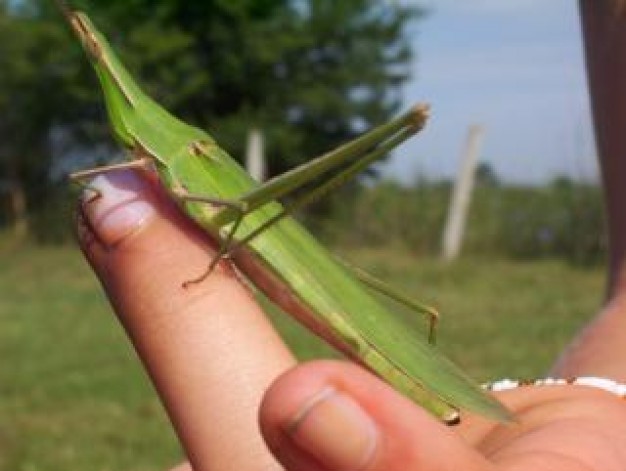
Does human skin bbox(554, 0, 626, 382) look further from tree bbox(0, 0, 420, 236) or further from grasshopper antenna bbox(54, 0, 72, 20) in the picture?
tree bbox(0, 0, 420, 236)

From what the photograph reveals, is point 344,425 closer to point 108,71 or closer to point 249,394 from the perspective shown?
point 249,394

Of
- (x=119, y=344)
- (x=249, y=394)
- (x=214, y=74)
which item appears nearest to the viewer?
(x=249, y=394)

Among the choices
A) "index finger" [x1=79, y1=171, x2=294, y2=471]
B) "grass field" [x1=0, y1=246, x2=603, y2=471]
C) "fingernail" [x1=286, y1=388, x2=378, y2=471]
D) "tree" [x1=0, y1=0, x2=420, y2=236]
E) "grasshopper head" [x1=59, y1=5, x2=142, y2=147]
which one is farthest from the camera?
"tree" [x1=0, y1=0, x2=420, y2=236]

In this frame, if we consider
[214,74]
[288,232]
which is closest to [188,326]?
[288,232]

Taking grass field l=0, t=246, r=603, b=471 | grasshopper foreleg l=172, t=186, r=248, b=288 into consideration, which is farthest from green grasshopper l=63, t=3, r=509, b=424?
grass field l=0, t=246, r=603, b=471

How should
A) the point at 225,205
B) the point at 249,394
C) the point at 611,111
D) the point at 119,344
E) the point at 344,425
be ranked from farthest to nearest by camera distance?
the point at 119,344 < the point at 611,111 < the point at 225,205 < the point at 249,394 < the point at 344,425

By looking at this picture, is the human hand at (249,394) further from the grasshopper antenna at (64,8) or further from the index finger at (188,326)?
the grasshopper antenna at (64,8)

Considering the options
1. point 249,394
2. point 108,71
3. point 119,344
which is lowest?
point 119,344

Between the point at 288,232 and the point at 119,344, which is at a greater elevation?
the point at 288,232
